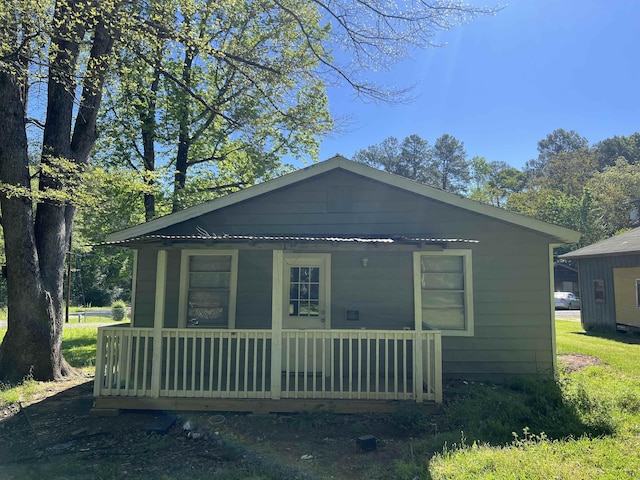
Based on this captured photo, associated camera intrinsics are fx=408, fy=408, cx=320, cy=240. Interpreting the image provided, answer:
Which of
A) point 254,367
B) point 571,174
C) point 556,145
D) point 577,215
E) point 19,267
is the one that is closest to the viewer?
point 254,367

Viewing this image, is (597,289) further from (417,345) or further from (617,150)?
(617,150)

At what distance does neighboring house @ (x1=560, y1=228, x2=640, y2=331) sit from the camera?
45.5ft

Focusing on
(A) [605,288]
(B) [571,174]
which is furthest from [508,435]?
(B) [571,174]

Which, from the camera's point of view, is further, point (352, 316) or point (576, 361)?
point (576, 361)

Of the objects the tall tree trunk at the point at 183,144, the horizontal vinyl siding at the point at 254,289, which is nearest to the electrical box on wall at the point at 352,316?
the horizontal vinyl siding at the point at 254,289

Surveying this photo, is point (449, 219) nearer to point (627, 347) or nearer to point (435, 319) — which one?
point (435, 319)

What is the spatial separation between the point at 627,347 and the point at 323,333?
9.79m

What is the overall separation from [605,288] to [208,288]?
14.8m

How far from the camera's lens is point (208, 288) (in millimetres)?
7289

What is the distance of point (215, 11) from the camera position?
471 inches

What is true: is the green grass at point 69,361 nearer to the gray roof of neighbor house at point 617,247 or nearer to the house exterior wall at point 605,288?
the gray roof of neighbor house at point 617,247

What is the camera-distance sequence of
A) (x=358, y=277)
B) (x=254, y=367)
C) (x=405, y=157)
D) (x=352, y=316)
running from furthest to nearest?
(x=405, y=157), (x=358, y=277), (x=352, y=316), (x=254, y=367)

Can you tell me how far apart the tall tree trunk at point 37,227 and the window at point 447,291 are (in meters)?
6.45

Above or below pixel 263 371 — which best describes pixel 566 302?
above
